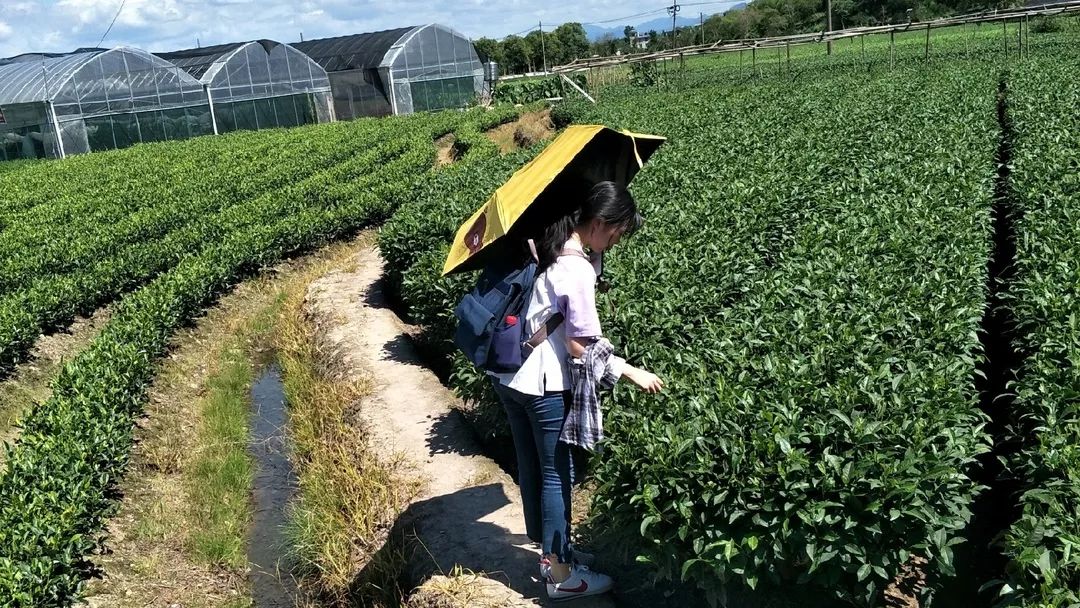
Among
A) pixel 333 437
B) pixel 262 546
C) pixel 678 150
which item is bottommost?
pixel 262 546

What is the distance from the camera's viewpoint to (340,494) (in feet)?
18.7

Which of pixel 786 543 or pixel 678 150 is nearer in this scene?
pixel 786 543

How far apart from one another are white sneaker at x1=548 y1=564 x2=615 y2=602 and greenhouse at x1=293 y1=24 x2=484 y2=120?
34752mm

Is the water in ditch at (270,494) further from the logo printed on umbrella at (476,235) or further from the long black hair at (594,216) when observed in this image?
the long black hair at (594,216)

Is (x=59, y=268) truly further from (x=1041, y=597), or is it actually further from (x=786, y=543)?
(x=1041, y=597)

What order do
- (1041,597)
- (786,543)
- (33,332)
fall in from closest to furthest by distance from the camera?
(1041,597) < (786,543) < (33,332)

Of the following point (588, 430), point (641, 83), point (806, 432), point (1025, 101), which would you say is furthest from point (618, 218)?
point (641, 83)

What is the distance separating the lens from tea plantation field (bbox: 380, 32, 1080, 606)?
3.00 metres

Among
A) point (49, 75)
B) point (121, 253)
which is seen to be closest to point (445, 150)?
point (121, 253)

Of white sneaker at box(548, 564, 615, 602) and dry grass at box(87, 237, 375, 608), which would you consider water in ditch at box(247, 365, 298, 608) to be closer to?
dry grass at box(87, 237, 375, 608)

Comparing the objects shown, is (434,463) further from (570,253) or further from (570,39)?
(570,39)

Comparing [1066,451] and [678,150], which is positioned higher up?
[678,150]

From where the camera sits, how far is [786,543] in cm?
303

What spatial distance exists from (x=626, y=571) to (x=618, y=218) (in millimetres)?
1975
